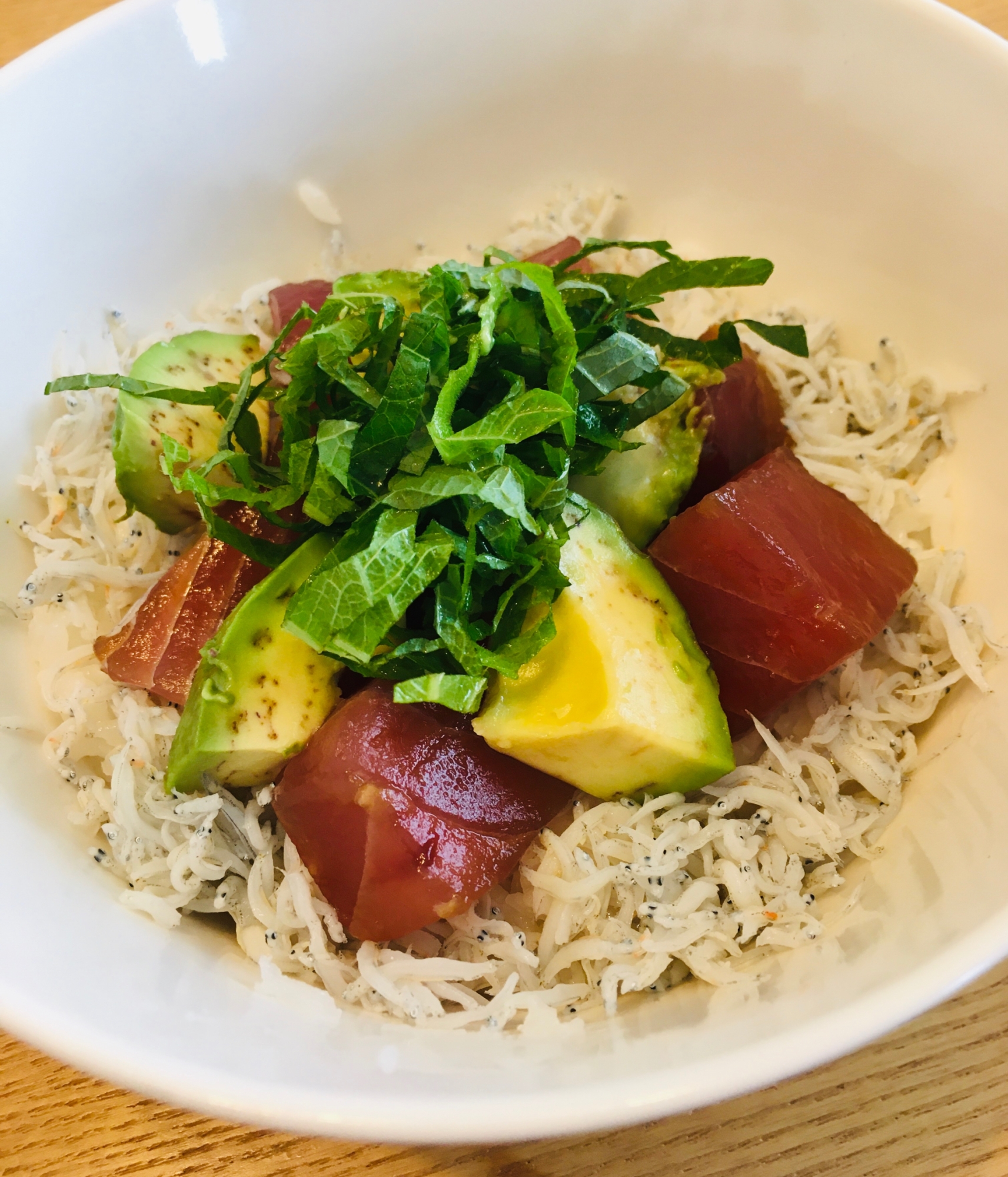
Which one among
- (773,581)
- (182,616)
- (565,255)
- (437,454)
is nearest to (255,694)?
(182,616)

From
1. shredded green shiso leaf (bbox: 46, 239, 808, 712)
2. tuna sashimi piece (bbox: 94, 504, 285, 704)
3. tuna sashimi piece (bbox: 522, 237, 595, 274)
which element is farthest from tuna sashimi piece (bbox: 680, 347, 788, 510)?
tuna sashimi piece (bbox: 94, 504, 285, 704)

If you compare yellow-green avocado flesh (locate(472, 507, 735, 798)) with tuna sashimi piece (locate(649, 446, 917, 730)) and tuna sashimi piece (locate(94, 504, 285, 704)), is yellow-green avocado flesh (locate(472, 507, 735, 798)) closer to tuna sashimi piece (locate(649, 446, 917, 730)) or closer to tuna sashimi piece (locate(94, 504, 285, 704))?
tuna sashimi piece (locate(649, 446, 917, 730))

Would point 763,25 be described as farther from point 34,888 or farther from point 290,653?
point 34,888

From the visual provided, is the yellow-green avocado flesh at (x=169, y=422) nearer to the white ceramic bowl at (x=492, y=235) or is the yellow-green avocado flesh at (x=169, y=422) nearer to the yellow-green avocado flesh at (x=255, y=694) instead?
the white ceramic bowl at (x=492, y=235)

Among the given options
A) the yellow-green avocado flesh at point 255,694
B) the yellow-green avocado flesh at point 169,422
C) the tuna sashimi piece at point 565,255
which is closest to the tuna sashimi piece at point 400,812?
the yellow-green avocado flesh at point 255,694

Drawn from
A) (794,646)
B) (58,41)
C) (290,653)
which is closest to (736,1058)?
(794,646)

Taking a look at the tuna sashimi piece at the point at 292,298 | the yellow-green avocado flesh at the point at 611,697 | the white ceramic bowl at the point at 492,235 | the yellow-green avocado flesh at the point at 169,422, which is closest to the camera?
the white ceramic bowl at the point at 492,235

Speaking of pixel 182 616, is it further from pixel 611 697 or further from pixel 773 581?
pixel 773 581
